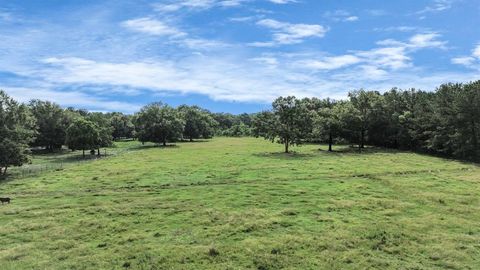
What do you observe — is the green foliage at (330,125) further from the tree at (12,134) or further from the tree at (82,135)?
the tree at (12,134)

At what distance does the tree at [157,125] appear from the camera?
118625 millimetres

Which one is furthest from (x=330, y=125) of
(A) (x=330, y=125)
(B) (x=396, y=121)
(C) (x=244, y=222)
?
(C) (x=244, y=222)

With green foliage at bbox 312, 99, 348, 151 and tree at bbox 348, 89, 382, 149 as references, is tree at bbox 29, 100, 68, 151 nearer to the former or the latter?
green foliage at bbox 312, 99, 348, 151

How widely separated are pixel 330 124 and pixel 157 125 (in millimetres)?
51203

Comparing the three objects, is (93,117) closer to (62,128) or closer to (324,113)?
(62,128)

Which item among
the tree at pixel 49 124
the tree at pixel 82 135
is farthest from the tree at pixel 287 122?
the tree at pixel 49 124

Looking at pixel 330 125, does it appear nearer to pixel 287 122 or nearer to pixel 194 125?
pixel 287 122

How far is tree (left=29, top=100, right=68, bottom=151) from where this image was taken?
11000cm

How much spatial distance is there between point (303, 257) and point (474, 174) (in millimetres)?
41543

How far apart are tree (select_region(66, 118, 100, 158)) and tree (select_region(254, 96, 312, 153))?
38.7m

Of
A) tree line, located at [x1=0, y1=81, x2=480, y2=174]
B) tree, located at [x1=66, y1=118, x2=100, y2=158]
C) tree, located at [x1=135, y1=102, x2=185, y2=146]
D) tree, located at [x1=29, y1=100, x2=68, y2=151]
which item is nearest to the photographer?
tree line, located at [x1=0, y1=81, x2=480, y2=174]

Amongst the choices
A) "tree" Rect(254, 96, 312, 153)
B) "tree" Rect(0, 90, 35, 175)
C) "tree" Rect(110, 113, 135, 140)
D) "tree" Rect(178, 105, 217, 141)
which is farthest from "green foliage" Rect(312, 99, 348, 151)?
"tree" Rect(110, 113, 135, 140)

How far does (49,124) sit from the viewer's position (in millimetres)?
111812

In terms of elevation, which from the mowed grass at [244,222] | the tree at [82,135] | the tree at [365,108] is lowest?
the mowed grass at [244,222]
